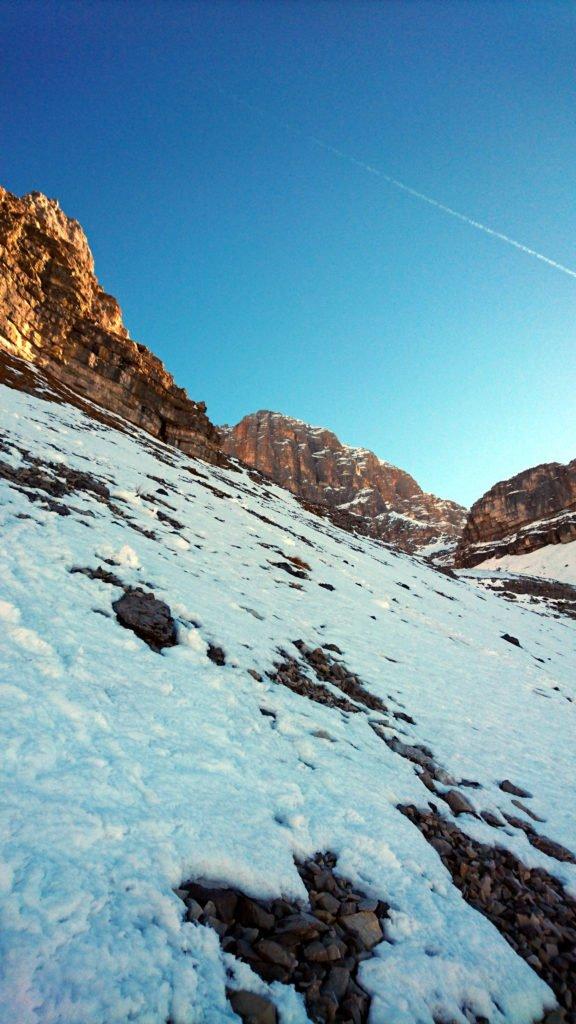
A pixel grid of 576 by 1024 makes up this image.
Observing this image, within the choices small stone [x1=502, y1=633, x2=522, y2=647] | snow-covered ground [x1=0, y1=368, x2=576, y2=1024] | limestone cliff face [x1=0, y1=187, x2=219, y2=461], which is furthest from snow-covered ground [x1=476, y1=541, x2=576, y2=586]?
snow-covered ground [x1=0, y1=368, x2=576, y2=1024]

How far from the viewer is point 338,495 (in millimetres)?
185875

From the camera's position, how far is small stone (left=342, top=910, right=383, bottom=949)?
138 inches

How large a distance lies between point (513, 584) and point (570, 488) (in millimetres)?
82071

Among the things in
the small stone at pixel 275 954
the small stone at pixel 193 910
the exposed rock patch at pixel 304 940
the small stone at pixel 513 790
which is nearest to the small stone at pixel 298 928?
the exposed rock patch at pixel 304 940

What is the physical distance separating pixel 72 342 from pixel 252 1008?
2633 inches

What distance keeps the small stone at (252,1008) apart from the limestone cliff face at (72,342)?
185 feet

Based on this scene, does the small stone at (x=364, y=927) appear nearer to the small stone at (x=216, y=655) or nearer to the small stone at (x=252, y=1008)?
the small stone at (x=252, y=1008)

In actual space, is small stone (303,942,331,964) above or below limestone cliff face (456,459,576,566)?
below

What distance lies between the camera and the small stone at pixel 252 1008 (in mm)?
2615

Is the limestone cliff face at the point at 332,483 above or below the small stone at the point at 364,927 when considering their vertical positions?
above

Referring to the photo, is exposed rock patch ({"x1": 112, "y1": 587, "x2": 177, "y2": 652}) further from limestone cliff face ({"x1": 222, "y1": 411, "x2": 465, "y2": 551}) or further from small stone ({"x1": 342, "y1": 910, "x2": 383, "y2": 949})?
limestone cliff face ({"x1": 222, "y1": 411, "x2": 465, "y2": 551})

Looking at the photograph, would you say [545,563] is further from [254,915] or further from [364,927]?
[254,915]

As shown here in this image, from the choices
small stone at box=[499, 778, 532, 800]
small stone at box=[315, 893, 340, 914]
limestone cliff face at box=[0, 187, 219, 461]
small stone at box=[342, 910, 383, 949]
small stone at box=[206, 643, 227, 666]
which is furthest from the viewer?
limestone cliff face at box=[0, 187, 219, 461]

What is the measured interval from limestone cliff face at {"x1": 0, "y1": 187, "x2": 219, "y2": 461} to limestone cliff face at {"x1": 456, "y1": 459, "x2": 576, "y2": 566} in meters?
98.0
